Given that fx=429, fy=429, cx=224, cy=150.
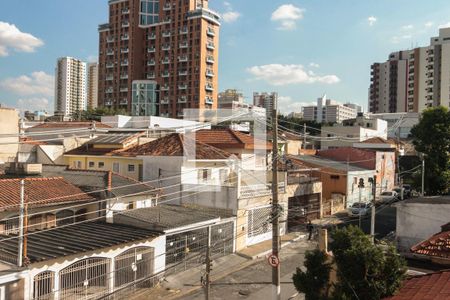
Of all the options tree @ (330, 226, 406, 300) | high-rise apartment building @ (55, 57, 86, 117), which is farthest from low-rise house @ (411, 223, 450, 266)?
high-rise apartment building @ (55, 57, 86, 117)

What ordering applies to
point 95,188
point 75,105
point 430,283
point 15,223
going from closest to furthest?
point 430,283, point 15,223, point 95,188, point 75,105

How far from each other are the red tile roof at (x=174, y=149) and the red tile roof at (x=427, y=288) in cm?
1752

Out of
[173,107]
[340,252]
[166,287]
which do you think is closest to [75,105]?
[173,107]

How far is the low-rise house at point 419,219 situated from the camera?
19.1 m

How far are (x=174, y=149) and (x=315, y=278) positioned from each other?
17.5 metres

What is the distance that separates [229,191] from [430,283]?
14.5m

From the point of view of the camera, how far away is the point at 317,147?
2493 inches

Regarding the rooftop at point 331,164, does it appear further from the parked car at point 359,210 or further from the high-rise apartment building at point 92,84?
the high-rise apartment building at point 92,84

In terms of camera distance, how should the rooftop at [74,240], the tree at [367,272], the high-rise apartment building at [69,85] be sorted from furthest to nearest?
the high-rise apartment building at [69,85], the rooftop at [74,240], the tree at [367,272]

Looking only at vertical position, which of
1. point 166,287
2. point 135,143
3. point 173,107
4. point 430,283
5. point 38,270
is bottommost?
point 166,287

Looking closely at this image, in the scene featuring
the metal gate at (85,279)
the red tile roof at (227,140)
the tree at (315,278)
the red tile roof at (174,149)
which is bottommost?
the metal gate at (85,279)

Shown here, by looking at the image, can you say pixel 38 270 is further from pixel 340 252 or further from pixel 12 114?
pixel 12 114

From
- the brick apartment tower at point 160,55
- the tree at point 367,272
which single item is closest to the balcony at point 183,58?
the brick apartment tower at point 160,55

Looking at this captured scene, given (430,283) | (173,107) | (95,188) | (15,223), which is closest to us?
(430,283)
